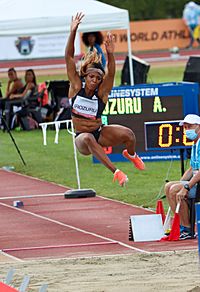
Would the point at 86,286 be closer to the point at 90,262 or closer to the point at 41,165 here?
the point at 90,262

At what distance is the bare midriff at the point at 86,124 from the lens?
13.5 m

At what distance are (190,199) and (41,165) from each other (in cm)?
797

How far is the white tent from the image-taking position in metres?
19.2

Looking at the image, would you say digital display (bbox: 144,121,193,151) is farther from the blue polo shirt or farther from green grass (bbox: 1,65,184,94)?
green grass (bbox: 1,65,184,94)

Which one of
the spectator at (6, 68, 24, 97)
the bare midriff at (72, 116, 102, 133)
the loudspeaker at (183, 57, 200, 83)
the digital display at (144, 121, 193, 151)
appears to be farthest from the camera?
the spectator at (6, 68, 24, 97)

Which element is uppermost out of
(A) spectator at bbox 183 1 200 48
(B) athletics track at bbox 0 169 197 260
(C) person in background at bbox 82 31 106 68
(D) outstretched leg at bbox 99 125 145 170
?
(D) outstretched leg at bbox 99 125 145 170

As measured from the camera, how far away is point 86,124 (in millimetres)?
13484

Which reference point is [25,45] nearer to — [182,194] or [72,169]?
[72,169]

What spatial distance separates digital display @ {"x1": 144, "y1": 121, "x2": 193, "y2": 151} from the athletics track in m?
0.89

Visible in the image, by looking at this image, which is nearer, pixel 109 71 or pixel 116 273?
pixel 116 273

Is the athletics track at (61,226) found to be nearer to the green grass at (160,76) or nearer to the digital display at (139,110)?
the digital display at (139,110)

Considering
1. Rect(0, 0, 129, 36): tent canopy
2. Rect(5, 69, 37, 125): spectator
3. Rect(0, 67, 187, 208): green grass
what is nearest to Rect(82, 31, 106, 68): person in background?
Rect(0, 0, 129, 36): tent canopy

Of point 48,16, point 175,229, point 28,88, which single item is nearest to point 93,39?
point 48,16

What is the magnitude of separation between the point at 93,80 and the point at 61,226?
185cm
